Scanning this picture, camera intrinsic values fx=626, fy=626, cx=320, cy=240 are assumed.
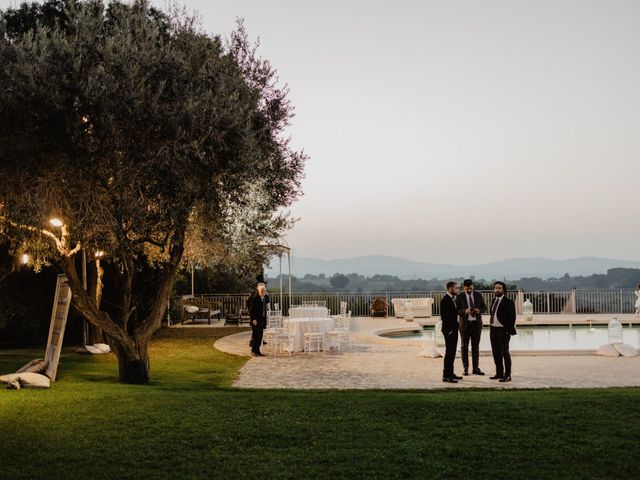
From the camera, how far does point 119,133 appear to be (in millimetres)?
8469

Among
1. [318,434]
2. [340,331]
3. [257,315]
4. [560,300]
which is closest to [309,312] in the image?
[340,331]

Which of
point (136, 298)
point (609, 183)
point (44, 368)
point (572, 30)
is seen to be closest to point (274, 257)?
point (136, 298)

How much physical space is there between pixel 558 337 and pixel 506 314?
10.1 m

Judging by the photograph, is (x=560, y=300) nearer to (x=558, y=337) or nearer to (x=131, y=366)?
(x=558, y=337)

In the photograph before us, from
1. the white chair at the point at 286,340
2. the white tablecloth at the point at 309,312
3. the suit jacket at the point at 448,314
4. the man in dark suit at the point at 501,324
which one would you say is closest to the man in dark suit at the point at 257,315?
the white chair at the point at 286,340

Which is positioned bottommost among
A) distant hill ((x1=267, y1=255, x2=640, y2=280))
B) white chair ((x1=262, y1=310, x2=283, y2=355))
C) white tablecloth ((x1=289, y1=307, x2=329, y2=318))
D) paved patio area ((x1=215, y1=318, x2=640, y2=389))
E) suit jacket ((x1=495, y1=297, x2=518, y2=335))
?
paved patio area ((x1=215, y1=318, x2=640, y2=389))

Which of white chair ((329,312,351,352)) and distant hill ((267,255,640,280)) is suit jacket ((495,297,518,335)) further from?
distant hill ((267,255,640,280))

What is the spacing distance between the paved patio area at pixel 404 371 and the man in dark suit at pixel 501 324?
1.19 feet

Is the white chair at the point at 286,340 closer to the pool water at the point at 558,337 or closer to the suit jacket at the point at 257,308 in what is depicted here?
the suit jacket at the point at 257,308

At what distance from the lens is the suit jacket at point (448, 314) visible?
34.3ft

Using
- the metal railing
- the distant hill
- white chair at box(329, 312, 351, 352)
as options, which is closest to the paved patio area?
white chair at box(329, 312, 351, 352)

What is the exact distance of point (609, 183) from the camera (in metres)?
28.9

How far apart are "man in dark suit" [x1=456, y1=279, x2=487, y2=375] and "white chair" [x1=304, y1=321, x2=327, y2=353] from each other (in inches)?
186

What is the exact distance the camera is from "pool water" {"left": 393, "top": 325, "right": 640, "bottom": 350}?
17453 millimetres
